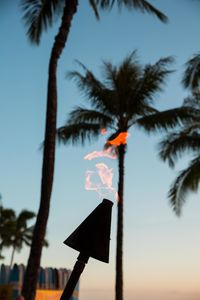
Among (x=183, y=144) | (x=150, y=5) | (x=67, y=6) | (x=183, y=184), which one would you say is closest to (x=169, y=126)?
(x=183, y=144)

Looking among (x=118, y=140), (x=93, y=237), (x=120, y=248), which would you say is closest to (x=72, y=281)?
(x=93, y=237)

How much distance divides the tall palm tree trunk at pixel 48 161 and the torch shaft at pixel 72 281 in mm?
8325

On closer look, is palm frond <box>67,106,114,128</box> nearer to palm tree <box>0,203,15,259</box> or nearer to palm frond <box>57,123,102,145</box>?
palm frond <box>57,123,102,145</box>

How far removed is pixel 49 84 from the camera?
1302cm

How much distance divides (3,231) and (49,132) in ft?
119

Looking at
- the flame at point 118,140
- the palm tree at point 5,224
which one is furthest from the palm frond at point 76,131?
the palm tree at point 5,224

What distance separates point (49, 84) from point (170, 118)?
6.32m

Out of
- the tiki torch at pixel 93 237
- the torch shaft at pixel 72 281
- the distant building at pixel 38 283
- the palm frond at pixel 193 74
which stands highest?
the palm frond at pixel 193 74

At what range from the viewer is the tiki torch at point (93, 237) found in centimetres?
277

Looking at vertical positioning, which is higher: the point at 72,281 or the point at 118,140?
the point at 118,140

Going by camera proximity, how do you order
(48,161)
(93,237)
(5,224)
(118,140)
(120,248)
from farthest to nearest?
(5,224) → (120,248) → (48,161) → (118,140) → (93,237)

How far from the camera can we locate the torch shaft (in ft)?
8.69

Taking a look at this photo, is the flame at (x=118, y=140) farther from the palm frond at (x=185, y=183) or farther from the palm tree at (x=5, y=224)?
the palm tree at (x=5, y=224)

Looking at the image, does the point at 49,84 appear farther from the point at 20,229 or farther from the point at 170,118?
the point at 20,229
